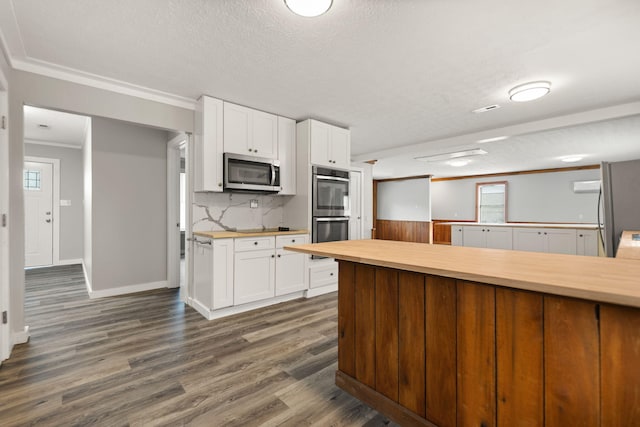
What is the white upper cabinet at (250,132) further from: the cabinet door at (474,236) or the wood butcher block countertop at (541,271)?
the cabinet door at (474,236)

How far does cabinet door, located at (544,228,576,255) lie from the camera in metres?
5.26

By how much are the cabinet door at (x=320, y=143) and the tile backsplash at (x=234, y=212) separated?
75 cm

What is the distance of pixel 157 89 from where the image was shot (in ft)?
9.91

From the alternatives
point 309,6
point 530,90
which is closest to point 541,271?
point 309,6

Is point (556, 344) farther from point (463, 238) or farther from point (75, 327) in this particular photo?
point (463, 238)

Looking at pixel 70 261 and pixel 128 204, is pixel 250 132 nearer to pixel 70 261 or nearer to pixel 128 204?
pixel 128 204

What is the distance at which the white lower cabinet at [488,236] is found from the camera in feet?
19.5

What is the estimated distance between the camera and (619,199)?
11.8ft

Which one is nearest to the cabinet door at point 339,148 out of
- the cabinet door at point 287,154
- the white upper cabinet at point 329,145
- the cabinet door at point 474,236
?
the white upper cabinet at point 329,145

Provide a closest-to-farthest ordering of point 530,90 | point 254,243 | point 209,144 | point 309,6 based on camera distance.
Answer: point 309,6
point 530,90
point 209,144
point 254,243

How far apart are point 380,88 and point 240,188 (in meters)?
1.86

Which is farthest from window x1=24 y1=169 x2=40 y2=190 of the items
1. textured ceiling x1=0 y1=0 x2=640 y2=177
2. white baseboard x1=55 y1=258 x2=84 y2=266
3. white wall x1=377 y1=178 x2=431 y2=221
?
white wall x1=377 y1=178 x2=431 y2=221

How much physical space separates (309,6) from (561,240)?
5.96m

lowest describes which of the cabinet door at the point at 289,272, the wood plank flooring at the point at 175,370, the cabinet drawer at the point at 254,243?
the wood plank flooring at the point at 175,370
